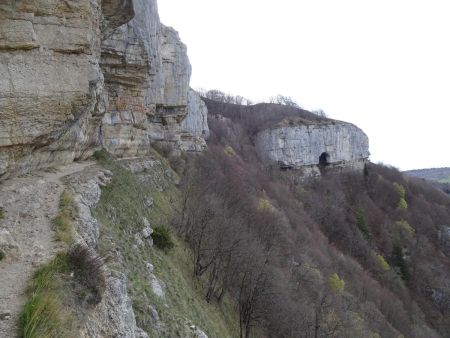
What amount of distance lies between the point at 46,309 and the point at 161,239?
933cm

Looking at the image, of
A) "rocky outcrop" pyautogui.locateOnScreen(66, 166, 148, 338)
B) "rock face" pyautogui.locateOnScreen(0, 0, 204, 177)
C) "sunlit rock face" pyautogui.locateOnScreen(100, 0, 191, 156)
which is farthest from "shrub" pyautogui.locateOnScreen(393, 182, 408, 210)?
"rocky outcrop" pyautogui.locateOnScreen(66, 166, 148, 338)

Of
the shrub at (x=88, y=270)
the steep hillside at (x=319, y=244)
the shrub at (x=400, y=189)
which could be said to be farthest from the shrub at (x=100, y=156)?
the shrub at (x=400, y=189)

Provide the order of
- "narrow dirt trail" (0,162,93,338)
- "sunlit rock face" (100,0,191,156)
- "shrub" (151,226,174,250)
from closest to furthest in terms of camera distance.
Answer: "narrow dirt trail" (0,162,93,338) < "shrub" (151,226,174,250) < "sunlit rock face" (100,0,191,156)

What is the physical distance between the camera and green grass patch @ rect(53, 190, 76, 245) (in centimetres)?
698

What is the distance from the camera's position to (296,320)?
17578mm

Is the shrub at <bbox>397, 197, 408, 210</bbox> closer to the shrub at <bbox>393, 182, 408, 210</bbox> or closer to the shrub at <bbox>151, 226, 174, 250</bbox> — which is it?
the shrub at <bbox>393, 182, 408, 210</bbox>

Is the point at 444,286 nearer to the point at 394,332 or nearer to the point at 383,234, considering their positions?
the point at 383,234

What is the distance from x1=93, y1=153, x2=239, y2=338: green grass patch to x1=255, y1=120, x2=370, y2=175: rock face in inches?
1952

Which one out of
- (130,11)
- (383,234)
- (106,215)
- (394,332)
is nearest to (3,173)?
(106,215)

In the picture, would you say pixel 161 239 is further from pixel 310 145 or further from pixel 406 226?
pixel 310 145

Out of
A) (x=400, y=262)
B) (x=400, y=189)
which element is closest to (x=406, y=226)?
(x=400, y=262)

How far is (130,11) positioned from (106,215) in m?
7.75

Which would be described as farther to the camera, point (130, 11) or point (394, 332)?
point (394, 332)

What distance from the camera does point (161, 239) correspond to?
1407 centimetres
